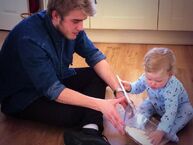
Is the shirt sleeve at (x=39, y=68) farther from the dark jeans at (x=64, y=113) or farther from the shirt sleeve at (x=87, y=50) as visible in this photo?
the shirt sleeve at (x=87, y=50)

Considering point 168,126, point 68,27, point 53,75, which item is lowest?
point 168,126

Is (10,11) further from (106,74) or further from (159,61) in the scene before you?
(159,61)

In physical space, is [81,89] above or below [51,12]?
below

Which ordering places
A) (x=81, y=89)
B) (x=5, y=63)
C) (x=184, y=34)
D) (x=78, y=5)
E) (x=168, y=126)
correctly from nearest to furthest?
(x=78, y=5)
(x=168, y=126)
(x=5, y=63)
(x=81, y=89)
(x=184, y=34)

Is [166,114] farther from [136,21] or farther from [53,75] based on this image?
[136,21]

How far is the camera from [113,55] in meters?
2.64

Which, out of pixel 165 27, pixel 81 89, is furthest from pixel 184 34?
pixel 81 89

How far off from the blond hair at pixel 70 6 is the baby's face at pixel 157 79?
373 mm

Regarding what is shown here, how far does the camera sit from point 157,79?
158cm

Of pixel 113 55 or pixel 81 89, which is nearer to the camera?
pixel 81 89

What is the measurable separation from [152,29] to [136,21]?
0.14 m

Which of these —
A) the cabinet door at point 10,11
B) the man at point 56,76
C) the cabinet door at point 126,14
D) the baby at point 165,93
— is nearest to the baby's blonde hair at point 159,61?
the baby at point 165,93

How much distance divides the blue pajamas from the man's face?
0.43m

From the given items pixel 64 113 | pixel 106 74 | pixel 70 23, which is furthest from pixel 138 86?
pixel 70 23
